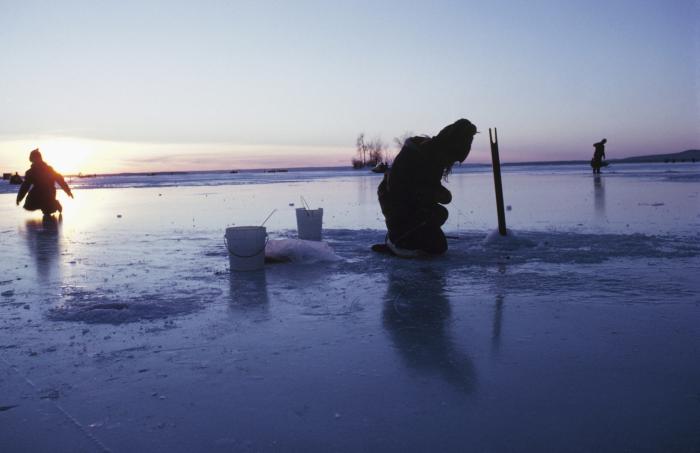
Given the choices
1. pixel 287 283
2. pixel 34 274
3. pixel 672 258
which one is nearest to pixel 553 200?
pixel 672 258

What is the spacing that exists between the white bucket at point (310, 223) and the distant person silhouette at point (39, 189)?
30.1 feet

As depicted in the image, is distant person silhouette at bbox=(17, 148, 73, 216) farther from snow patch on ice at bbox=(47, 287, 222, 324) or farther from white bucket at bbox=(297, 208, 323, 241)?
snow patch on ice at bbox=(47, 287, 222, 324)

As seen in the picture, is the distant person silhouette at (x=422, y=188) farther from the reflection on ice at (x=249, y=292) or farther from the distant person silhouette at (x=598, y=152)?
the distant person silhouette at (x=598, y=152)

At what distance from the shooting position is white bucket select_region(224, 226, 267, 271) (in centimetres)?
596

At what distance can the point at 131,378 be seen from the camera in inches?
117

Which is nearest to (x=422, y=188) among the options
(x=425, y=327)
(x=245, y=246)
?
(x=245, y=246)

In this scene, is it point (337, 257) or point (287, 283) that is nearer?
point (287, 283)

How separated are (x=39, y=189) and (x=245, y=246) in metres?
11.1

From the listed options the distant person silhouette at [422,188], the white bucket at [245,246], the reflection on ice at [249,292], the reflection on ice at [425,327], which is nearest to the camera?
the reflection on ice at [425,327]

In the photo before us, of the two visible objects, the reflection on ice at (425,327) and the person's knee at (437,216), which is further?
the person's knee at (437,216)

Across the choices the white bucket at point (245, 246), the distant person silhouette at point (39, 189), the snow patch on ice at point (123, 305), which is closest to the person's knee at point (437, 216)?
the white bucket at point (245, 246)

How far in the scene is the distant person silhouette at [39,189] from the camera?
47.0 feet

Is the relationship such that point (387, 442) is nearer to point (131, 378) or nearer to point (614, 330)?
point (131, 378)

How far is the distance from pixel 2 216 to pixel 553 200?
15570mm
